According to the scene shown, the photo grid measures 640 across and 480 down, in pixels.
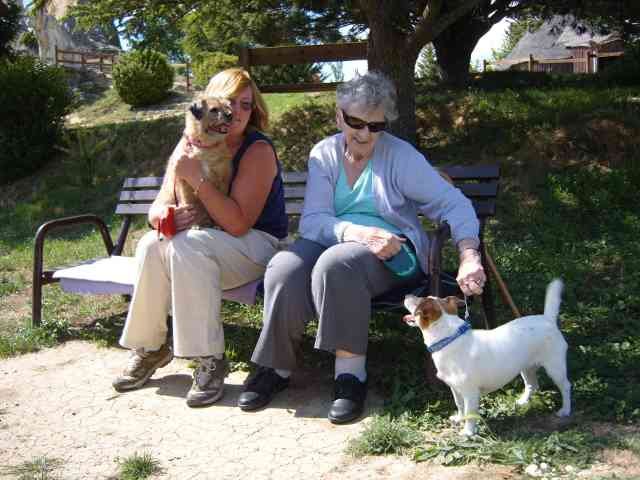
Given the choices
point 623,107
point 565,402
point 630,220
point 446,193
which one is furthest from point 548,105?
point 565,402

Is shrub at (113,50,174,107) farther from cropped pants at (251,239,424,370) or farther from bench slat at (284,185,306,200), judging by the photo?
cropped pants at (251,239,424,370)

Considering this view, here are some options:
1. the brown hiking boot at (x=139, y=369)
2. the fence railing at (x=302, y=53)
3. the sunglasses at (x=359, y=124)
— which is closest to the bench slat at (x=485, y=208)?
the sunglasses at (x=359, y=124)

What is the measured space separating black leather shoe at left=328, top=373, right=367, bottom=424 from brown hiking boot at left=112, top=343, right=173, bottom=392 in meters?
1.12

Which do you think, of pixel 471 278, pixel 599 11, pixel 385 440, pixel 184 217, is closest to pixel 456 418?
pixel 385 440

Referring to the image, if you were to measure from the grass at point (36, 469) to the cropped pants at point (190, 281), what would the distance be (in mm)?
755

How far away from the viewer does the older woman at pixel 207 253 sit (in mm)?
3592

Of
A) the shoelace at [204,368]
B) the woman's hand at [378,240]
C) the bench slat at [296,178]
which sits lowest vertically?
the shoelace at [204,368]

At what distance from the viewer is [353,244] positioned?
3412mm

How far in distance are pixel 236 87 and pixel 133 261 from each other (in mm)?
1586

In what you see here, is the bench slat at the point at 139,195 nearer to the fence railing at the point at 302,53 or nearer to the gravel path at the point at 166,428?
the gravel path at the point at 166,428

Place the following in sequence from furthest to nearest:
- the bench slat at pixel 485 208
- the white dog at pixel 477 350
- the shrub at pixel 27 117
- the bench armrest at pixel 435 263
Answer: the shrub at pixel 27 117 → the bench slat at pixel 485 208 → the bench armrest at pixel 435 263 → the white dog at pixel 477 350

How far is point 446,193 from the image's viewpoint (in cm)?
356

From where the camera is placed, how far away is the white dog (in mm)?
2932

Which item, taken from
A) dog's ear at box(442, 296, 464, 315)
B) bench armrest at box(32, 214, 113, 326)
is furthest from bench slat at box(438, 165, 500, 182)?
bench armrest at box(32, 214, 113, 326)
